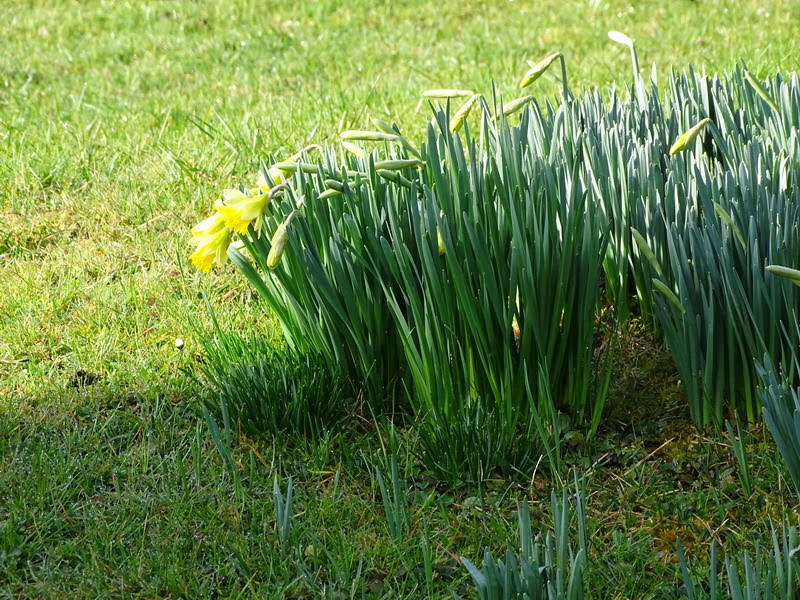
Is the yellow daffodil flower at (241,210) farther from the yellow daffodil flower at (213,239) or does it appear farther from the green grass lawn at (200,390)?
the green grass lawn at (200,390)

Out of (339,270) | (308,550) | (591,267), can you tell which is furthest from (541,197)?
(308,550)

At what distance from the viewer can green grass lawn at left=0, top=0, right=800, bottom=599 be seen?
182 centimetres

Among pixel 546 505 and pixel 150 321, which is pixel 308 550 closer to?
pixel 546 505

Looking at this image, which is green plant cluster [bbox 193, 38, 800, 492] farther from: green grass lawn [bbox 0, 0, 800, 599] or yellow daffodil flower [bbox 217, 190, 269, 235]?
green grass lawn [bbox 0, 0, 800, 599]

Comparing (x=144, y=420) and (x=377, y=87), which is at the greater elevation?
(x=377, y=87)

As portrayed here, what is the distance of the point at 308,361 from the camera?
2.26 meters

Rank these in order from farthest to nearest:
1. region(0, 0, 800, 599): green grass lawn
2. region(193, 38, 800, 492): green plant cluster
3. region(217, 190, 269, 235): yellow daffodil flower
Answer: region(217, 190, 269, 235): yellow daffodil flower < region(193, 38, 800, 492): green plant cluster < region(0, 0, 800, 599): green grass lawn

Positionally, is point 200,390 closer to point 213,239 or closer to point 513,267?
point 213,239

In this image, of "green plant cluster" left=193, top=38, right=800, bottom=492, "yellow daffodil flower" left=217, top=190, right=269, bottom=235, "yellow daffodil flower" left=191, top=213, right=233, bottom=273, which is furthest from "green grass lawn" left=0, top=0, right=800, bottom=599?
"yellow daffodil flower" left=217, top=190, right=269, bottom=235

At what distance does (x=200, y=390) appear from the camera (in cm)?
240

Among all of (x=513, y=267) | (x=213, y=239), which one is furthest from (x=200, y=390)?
(x=513, y=267)

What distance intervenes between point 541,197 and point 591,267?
184 mm

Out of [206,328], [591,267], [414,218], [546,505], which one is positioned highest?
[414,218]

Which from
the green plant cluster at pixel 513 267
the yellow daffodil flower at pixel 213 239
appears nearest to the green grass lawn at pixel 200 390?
the green plant cluster at pixel 513 267
